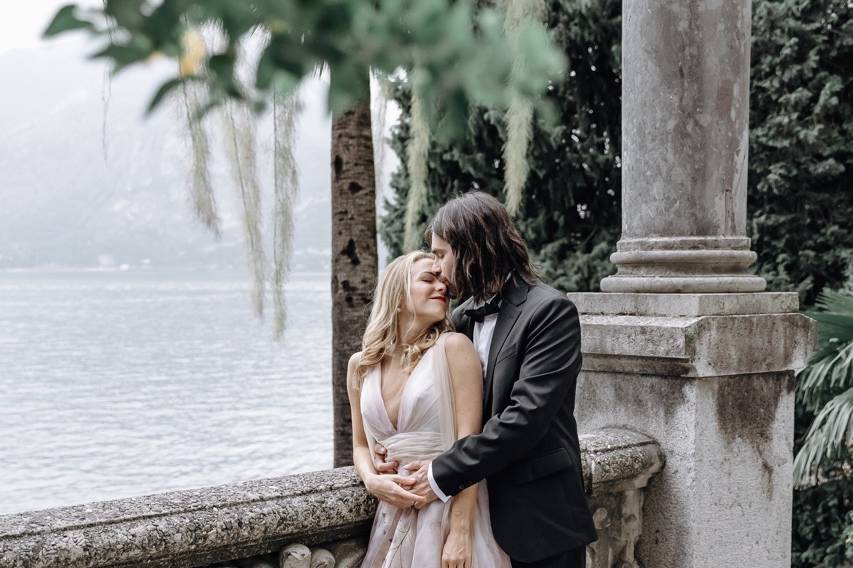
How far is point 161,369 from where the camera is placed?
42000 millimetres

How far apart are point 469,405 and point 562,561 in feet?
1.68

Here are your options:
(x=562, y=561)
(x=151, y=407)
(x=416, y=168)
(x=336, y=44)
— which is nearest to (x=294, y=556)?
(x=562, y=561)

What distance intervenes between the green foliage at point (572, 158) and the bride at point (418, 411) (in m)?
5.19

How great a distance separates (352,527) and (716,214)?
5.71 ft

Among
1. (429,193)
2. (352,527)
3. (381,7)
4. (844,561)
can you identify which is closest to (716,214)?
(352,527)

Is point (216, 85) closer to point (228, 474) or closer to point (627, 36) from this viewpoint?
point (627, 36)

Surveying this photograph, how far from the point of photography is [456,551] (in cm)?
263

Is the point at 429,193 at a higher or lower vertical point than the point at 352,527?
higher

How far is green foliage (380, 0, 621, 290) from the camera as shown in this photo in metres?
8.05

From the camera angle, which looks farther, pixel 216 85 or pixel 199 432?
pixel 199 432

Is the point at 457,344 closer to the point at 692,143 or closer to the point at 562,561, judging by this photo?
the point at 562,561

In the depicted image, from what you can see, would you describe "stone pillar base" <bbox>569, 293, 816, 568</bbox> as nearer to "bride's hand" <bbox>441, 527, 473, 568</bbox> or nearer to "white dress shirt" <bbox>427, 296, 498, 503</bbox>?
"white dress shirt" <bbox>427, 296, 498, 503</bbox>

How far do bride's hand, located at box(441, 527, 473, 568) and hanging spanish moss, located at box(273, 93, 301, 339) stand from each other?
12.2ft

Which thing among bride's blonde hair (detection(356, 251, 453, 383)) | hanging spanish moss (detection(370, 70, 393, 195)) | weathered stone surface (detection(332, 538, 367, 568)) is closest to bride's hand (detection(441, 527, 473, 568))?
weathered stone surface (detection(332, 538, 367, 568))
